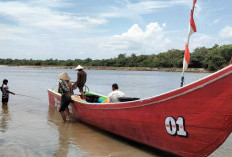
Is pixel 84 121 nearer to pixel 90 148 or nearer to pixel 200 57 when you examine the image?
pixel 90 148

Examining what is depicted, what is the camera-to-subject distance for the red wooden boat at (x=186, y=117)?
4.17 metres

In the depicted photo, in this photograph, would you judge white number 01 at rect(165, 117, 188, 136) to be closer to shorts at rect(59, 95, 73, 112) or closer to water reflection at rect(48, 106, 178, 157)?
water reflection at rect(48, 106, 178, 157)

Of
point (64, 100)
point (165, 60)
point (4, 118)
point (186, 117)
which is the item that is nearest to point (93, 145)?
point (64, 100)

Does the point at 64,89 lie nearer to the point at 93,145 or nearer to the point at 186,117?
the point at 93,145

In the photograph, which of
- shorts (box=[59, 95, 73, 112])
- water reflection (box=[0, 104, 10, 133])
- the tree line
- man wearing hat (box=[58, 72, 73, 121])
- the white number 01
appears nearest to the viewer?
the white number 01

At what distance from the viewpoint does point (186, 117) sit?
461 cm

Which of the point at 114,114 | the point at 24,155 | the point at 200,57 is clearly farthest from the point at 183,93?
the point at 200,57

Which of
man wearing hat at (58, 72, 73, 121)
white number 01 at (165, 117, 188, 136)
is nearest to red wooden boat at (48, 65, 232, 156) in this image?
white number 01 at (165, 117, 188, 136)

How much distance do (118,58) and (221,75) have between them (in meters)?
115

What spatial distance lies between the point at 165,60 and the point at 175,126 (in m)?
95.0

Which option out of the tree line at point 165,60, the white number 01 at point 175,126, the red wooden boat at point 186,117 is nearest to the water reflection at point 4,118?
the red wooden boat at point 186,117

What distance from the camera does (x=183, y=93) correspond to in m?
4.55

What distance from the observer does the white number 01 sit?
4716mm

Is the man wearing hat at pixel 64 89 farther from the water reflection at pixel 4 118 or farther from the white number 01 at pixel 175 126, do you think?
the white number 01 at pixel 175 126
